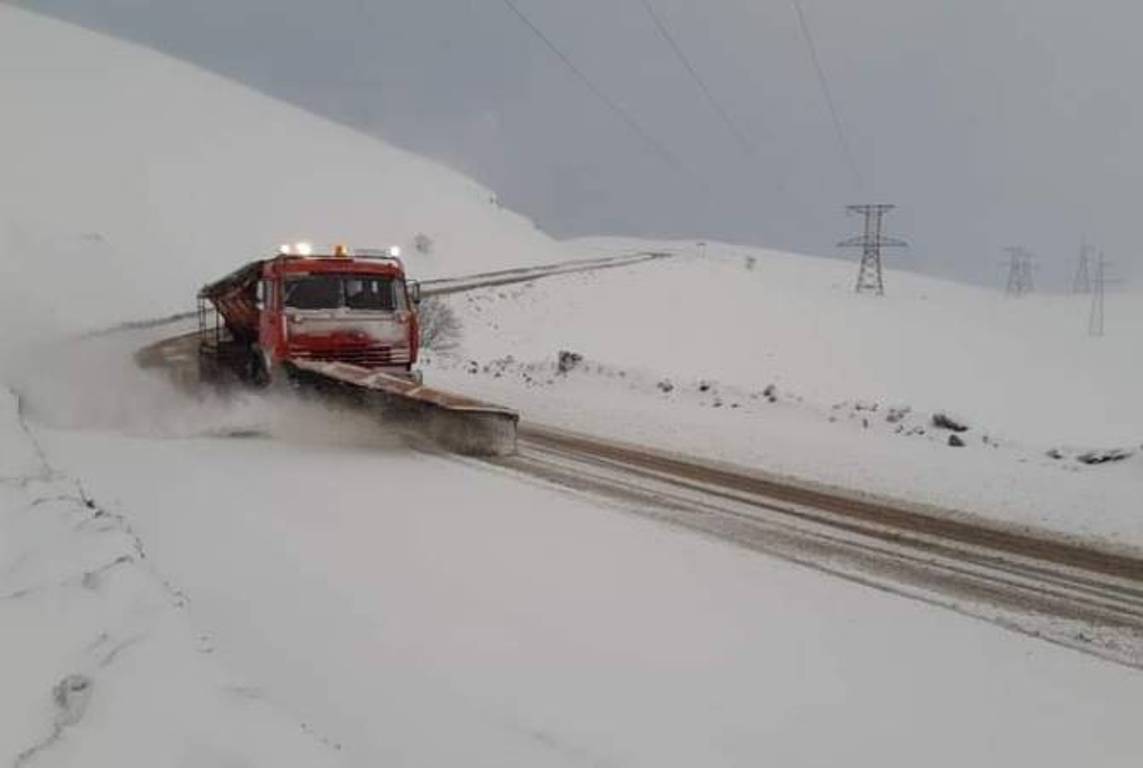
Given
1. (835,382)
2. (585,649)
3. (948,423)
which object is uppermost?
(948,423)

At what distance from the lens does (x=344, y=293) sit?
43.0ft

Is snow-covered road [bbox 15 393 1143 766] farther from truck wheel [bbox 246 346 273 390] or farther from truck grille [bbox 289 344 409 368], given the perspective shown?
truck wheel [bbox 246 346 273 390]

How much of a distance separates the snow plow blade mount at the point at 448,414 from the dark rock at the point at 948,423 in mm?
6600

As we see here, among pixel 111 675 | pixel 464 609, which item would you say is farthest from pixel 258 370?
pixel 111 675

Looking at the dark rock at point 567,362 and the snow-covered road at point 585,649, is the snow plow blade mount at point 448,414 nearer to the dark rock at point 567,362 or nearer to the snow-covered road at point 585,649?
the snow-covered road at point 585,649

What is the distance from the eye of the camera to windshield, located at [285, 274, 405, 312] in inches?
505

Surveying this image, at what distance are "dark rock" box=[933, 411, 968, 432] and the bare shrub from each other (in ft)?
51.2

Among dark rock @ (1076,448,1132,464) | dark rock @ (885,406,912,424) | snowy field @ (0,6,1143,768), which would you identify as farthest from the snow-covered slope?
dark rock @ (1076,448,1132,464)

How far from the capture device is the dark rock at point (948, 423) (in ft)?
42.9

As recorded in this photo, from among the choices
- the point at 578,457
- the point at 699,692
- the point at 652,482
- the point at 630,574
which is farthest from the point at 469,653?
the point at 578,457

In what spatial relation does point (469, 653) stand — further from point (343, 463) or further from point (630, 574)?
point (343, 463)

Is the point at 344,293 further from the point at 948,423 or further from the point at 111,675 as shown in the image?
the point at 111,675

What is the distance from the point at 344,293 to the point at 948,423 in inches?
350

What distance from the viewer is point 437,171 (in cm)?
9281
